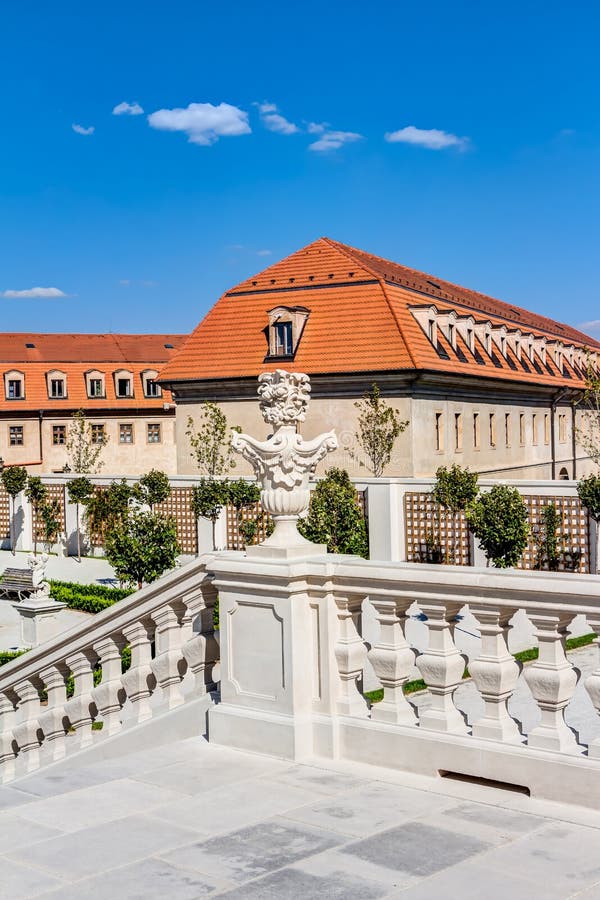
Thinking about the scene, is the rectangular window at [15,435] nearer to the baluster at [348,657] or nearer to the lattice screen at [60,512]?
the lattice screen at [60,512]

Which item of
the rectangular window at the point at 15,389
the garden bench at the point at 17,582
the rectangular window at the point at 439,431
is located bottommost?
the garden bench at the point at 17,582

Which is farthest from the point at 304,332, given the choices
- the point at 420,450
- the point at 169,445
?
the point at 169,445

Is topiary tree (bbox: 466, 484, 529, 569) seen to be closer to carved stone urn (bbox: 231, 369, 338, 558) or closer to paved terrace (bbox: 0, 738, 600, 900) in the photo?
carved stone urn (bbox: 231, 369, 338, 558)

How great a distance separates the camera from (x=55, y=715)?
23.6 feet

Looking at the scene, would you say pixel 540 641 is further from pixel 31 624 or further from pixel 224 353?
pixel 224 353

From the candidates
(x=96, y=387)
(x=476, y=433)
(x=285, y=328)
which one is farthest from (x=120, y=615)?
(x=96, y=387)

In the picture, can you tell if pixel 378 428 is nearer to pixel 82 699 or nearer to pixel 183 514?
pixel 183 514

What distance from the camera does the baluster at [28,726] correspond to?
7454 mm

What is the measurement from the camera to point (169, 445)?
59.4 metres

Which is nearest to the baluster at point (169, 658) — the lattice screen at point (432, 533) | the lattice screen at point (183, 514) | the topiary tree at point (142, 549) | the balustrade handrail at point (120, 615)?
the balustrade handrail at point (120, 615)

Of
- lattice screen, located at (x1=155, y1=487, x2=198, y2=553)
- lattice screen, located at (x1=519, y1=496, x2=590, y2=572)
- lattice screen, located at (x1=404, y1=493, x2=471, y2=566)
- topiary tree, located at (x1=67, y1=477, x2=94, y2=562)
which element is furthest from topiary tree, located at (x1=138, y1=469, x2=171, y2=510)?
lattice screen, located at (x1=519, y1=496, x2=590, y2=572)

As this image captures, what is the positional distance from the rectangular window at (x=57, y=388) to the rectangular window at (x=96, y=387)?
1.70 meters

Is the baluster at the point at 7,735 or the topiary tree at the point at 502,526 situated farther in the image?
the topiary tree at the point at 502,526

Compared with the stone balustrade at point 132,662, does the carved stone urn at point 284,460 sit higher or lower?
higher
